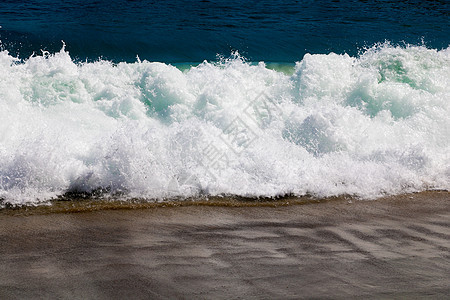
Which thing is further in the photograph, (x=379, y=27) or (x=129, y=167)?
(x=379, y=27)

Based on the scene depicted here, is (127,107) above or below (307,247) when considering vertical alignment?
above

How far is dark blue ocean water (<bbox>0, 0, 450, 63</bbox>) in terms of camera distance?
10.5 metres

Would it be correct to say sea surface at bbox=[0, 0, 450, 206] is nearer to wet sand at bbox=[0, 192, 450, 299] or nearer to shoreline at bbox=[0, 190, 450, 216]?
shoreline at bbox=[0, 190, 450, 216]

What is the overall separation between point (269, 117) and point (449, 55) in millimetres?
4197

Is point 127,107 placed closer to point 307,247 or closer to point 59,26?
point 307,247

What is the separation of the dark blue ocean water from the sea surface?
0.07 meters

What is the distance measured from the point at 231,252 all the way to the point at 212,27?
28.7 feet

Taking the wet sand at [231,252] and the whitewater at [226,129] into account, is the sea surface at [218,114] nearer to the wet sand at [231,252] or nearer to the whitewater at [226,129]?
the whitewater at [226,129]

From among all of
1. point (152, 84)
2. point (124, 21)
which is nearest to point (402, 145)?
point (152, 84)

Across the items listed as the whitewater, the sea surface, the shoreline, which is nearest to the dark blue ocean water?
the sea surface

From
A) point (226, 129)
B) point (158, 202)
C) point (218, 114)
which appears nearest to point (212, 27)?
point (218, 114)

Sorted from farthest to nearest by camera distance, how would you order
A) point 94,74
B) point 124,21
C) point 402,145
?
point 124,21, point 94,74, point 402,145

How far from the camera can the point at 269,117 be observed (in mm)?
7305

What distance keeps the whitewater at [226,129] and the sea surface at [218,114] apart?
2 cm
